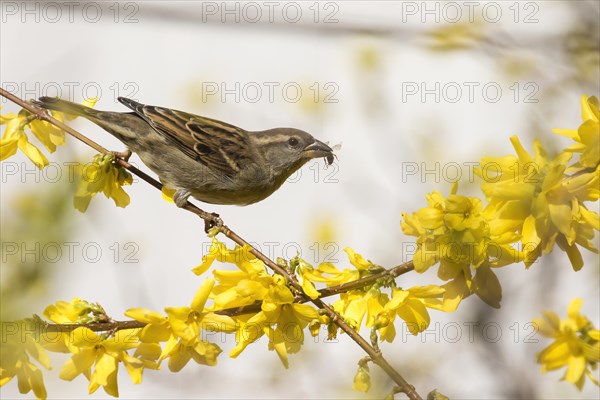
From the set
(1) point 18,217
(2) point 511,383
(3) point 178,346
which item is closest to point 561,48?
(2) point 511,383

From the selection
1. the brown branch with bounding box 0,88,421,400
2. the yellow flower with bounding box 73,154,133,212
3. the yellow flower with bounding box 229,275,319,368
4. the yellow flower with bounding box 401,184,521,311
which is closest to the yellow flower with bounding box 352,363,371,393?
the brown branch with bounding box 0,88,421,400

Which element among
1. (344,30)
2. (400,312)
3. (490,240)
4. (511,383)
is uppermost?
(344,30)

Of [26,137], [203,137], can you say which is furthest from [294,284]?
[203,137]

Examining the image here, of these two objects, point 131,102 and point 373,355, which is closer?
point 373,355

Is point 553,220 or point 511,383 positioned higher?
point 553,220

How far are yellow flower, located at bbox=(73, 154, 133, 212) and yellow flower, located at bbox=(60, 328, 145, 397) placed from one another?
77cm

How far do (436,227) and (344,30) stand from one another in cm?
71

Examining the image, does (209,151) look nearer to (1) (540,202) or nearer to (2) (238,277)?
(2) (238,277)

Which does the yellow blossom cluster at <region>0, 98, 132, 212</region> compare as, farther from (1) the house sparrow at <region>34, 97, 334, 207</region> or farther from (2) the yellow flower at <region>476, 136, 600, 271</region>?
(2) the yellow flower at <region>476, 136, 600, 271</region>

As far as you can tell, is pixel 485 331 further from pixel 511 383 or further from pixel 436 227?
pixel 436 227

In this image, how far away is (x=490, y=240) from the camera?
2.24 meters

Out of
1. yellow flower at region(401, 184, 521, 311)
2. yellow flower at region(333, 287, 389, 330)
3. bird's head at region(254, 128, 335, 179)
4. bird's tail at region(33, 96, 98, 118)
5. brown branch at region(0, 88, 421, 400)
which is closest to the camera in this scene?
yellow flower at region(401, 184, 521, 311)

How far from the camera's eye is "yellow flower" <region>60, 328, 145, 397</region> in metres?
2.53

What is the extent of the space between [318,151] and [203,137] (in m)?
0.82
